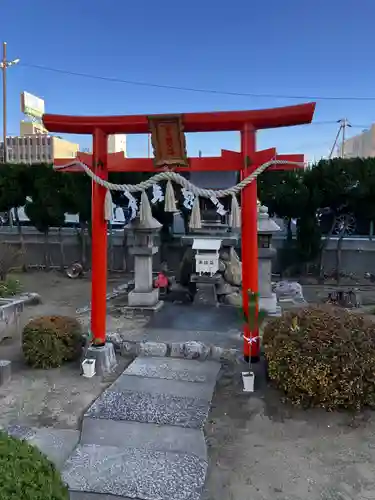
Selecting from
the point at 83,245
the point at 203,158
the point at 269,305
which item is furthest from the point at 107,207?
the point at 83,245

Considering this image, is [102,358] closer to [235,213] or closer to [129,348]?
[129,348]

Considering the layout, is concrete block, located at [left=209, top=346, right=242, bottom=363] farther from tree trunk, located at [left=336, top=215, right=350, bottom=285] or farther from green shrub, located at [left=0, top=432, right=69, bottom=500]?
tree trunk, located at [left=336, top=215, right=350, bottom=285]

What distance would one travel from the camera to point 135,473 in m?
4.16

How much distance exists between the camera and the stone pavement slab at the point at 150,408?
17.0 feet

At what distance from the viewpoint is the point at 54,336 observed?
6.81 m

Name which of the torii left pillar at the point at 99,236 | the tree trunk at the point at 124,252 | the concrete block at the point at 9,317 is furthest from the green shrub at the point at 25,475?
the tree trunk at the point at 124,252

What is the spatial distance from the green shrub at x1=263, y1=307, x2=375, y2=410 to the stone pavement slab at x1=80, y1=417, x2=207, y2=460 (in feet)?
4.41

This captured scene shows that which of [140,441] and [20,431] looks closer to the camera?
[140,441]

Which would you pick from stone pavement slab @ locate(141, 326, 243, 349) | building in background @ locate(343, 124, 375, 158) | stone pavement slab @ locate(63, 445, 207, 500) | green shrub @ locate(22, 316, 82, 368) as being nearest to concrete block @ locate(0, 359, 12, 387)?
green shrub @ locate(22, 316, 82, 368)

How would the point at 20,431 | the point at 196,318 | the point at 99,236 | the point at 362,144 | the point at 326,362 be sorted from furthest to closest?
the point at 362,144 < the point at 196,318 < the point at 99,236 < the point at 326,362 < the point at 20,431

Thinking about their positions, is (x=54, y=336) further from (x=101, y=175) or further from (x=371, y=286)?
(x=371, y=286)

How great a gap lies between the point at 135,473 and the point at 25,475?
2.17 meters

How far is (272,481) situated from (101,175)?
4.78 m

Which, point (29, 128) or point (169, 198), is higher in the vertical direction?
point (29, 128)
